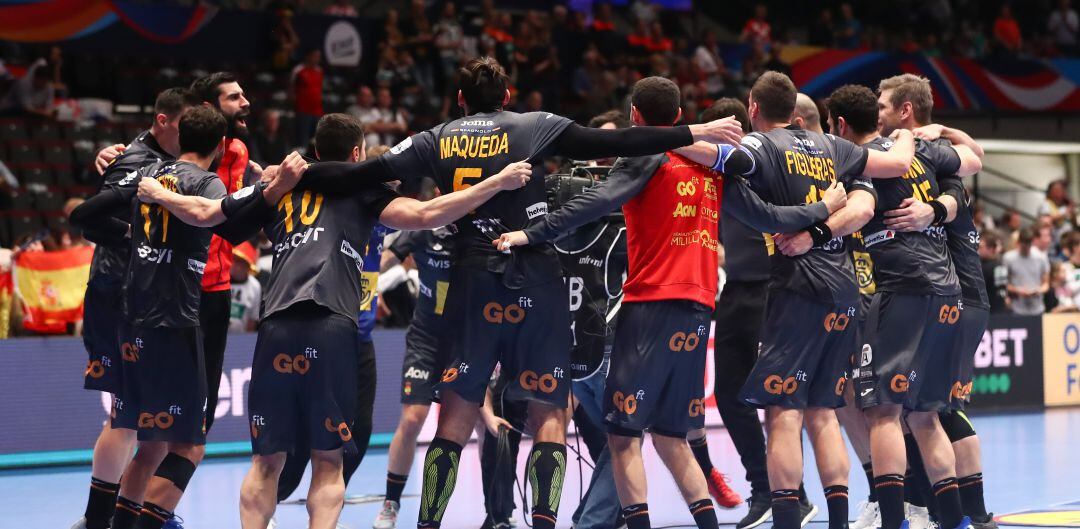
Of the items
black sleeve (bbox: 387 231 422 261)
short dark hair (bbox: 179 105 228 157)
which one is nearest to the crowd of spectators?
black sleeve (bbox: 387 231 422 261)

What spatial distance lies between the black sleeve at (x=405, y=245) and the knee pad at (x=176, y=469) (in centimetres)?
237

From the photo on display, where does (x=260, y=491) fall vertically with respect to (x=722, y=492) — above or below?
above

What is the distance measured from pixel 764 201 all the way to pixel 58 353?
732 centimetres

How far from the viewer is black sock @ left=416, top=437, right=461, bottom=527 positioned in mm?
6266

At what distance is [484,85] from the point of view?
249 inches

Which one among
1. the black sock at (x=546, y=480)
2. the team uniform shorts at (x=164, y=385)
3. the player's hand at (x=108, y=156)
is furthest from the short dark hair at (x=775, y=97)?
the player's hand at (x=108, y=156)

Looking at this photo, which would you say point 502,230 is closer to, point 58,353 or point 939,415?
point 939,415

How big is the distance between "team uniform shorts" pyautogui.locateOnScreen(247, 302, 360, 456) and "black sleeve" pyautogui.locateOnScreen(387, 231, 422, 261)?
2582mm

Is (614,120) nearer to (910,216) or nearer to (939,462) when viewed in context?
(910,216)

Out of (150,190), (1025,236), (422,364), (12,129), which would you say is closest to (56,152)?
(12,129)

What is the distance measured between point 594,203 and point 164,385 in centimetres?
240

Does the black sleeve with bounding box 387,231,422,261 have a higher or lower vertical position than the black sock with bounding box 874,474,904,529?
higher

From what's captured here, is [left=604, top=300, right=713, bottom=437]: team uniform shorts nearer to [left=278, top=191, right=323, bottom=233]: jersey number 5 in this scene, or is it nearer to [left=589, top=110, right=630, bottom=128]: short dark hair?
[left=278, top=191, right=323, bottom=233]: jersey number 5

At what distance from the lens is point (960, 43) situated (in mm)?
26047
